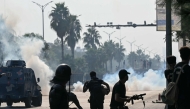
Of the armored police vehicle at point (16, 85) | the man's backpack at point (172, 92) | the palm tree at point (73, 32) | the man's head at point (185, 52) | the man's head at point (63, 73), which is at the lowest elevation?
the armored police vehicle at point (16, 85)

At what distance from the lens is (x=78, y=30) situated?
124 metres

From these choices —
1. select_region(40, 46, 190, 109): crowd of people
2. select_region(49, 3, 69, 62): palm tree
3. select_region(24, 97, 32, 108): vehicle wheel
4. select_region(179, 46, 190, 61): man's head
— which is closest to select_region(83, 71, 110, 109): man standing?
select_region(40, 46, 190, 109): crowd of people

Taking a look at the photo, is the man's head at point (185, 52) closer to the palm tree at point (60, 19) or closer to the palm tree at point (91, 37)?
the palm tree at point (60, 19)

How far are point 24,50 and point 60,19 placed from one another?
31124 mm

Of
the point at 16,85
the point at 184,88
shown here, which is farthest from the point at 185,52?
the point at 16,85

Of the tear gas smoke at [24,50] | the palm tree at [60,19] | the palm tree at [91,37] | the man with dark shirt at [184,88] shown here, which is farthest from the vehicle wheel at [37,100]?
the palm tree at [91,37]

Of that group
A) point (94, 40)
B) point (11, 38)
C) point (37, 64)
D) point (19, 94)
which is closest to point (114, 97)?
point (19, 94)

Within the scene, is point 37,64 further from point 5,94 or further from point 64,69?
point 64,69

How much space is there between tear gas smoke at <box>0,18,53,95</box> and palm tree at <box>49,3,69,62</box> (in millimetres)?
23918

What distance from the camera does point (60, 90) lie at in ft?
27.9

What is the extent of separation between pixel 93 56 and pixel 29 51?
→ 85.4 m

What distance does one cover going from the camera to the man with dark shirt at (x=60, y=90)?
847 centimetres

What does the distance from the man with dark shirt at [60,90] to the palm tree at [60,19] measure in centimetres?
10001

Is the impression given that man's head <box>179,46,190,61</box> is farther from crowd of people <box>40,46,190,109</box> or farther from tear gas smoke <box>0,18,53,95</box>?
tear gas smoke <box>0,18,53,95</box>
